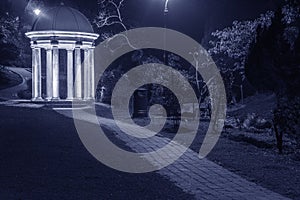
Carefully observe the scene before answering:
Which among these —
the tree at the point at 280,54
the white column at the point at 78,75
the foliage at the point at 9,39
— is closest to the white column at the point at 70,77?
the white column at the point at 78,75

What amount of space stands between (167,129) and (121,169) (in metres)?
8.61

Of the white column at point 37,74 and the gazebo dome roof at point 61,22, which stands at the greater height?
the gazebo dome roof at point 61,22

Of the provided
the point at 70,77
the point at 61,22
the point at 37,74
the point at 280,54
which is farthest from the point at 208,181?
the point at 37,74

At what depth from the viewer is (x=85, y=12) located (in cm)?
3853

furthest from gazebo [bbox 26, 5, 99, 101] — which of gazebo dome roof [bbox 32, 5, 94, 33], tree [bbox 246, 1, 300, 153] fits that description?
tree [bbox 246, 1, 300, 153]

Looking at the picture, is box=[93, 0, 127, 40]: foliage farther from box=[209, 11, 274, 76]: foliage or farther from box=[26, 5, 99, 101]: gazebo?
box=[209, 11, 274, 76]: foliage

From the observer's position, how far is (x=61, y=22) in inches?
1217

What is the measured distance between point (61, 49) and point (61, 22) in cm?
178

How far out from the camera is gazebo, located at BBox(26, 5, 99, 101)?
3078 cm

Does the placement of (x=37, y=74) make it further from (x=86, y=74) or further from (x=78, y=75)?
(x=86, y=74)

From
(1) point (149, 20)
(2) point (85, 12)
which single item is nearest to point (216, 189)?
(1) point (149, 20)

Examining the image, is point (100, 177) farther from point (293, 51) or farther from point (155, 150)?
point (293, 51)

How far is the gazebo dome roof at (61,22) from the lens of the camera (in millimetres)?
30797

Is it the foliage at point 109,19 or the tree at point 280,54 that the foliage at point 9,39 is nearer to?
the foliage at point 109,19
